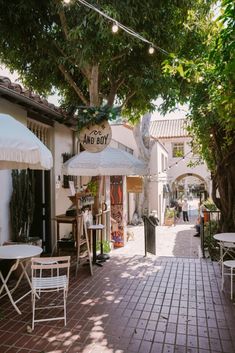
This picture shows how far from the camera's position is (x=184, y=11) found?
6492 millimetres

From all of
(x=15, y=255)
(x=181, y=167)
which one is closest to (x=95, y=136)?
(x=15, y=255)

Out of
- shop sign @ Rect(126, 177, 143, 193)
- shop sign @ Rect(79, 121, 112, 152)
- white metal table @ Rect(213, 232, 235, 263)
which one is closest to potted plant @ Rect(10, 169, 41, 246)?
shop sign @ Rect(79, 121, 112, 152)

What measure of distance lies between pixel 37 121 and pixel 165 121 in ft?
80.7

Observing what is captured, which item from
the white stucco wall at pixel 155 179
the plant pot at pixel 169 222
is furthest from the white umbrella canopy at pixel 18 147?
the plant pot at pixel 169 222

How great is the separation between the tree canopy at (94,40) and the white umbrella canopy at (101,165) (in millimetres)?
1126

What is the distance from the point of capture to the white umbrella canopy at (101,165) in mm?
6277

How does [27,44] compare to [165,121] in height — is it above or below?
below

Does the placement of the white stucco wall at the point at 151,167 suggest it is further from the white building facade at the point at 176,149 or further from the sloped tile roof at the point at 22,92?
the sloped tile roof at the point at 22,92

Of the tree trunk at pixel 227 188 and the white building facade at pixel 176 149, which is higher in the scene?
the white building facade at pixel 176 149

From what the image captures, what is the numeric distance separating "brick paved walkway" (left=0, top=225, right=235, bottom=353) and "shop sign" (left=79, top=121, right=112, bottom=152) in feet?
7.98

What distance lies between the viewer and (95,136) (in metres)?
5.51

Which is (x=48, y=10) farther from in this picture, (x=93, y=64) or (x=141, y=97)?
(x=141, y=97)

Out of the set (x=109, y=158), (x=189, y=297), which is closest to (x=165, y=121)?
(x=109, y=158)

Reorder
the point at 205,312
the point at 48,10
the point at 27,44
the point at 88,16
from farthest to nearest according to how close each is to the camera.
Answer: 1. the point at 27,44
2. the point at 48,10
3. the point at 88,16
4. the point at 205,312
